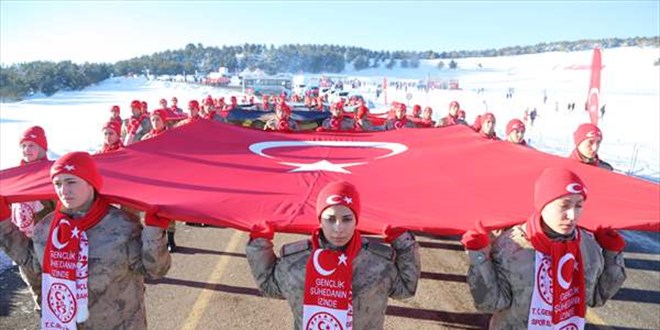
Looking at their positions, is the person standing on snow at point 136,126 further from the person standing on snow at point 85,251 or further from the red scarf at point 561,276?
the red scarf at point 561,276

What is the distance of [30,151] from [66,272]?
2144 mm

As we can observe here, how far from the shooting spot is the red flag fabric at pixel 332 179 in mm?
3203

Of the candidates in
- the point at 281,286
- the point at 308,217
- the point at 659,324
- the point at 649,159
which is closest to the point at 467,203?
the point at 308,217

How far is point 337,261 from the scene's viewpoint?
274cm

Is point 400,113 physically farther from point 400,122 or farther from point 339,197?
point 339,197

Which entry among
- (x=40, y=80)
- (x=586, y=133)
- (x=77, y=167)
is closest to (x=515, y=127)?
(x=586, y=133)

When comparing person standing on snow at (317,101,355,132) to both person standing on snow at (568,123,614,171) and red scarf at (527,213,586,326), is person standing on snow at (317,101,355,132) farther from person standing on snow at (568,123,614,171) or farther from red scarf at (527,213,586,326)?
red scarf at (527,213,586,326)

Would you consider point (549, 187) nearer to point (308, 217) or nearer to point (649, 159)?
point (308, 217)

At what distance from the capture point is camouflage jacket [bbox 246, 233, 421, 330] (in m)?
2.85

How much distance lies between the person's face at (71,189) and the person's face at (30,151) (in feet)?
6.37

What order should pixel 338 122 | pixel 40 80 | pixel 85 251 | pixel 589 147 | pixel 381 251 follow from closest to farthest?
pixel 381 251 → pixel 85 251 → pixel 589 147 → pixel 338 122 → pixel 40 80

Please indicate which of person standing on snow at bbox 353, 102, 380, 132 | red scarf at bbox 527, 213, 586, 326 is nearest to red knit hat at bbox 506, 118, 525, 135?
red scarf at bbox 527, 213, 586, 326

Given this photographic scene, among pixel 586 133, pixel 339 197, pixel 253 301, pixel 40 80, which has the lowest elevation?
pixel 253 301

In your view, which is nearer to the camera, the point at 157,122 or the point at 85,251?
the point at 85,251
